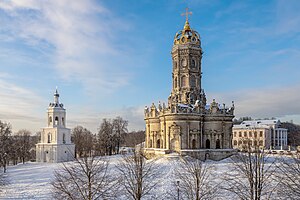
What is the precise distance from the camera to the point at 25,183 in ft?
95.2

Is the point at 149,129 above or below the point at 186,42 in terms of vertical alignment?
below

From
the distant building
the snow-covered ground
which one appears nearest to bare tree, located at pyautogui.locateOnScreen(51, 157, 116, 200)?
the snow-covered ground

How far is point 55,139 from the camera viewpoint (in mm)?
49781

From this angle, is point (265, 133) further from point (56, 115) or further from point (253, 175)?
point (253, 175)

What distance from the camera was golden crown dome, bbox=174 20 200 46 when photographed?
44.0 meters

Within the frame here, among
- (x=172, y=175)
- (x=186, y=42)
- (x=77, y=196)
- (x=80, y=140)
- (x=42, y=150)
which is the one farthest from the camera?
(x=80, y=140)

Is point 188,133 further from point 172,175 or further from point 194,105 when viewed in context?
point 172,175

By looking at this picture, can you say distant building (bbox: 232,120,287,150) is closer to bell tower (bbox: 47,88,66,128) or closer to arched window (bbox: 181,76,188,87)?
arched window (bbox: 181,76,188,87)

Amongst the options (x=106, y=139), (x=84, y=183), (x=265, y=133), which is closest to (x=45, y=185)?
(x=84, y=183)

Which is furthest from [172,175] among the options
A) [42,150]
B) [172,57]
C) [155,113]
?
[42,150]

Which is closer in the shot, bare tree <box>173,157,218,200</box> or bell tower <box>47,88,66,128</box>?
bare tree <box>173,157,218,200</box>

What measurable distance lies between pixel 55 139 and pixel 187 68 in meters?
25.1

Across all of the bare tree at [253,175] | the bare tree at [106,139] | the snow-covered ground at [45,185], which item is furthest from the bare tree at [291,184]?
the bare tree at [106,139]

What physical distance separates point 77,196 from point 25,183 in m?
16.0
